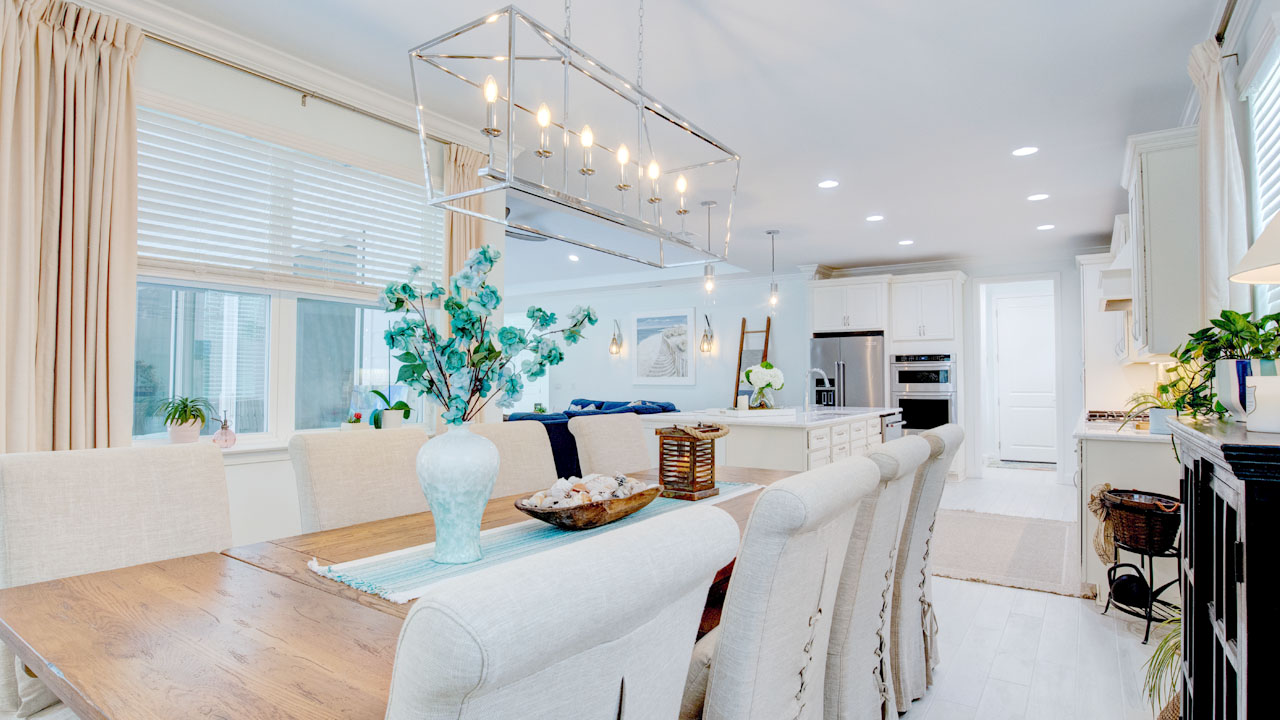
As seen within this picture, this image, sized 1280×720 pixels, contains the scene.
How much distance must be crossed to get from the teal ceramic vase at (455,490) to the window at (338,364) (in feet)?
6.55

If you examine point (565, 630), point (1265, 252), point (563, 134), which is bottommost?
point (565, 630)

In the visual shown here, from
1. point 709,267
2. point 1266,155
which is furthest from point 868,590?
point 709,267

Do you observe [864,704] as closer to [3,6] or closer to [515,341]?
[515,341]

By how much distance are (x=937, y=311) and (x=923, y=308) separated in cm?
14

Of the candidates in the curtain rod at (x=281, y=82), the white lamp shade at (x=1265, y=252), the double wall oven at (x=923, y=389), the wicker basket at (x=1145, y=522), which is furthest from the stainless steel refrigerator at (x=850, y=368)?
the white lamp shade at (x=1265, y=252)

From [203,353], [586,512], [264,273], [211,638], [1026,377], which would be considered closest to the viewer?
[211,638]

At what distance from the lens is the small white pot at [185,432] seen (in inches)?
101

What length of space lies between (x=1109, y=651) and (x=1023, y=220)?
376 centimetres

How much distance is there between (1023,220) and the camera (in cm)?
541

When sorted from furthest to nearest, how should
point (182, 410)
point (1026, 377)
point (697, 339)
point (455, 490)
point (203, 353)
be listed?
point (697, 339) → point (1026, 377) → point (203, 353) → point (182, 410) → point (455, 490)

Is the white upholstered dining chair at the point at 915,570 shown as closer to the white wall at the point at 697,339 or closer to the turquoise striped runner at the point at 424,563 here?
the turquoise striped runner at the point at 424,563

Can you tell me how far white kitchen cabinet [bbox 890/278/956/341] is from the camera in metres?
6.92

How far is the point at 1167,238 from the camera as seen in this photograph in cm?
304

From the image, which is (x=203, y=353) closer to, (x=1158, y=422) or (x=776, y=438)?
(x=776, y=438)
